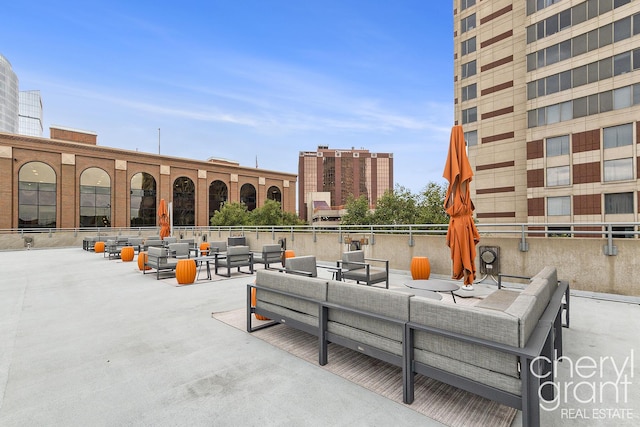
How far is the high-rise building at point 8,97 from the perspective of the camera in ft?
402

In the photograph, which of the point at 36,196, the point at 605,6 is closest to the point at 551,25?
the point at 605,6

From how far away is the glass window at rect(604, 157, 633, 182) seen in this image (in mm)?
22703

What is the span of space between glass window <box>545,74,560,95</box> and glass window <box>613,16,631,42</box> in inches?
160

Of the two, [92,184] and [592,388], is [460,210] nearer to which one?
[592,388]

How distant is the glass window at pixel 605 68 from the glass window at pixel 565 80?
1.90 meters

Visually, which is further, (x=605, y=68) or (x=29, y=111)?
(x=29, y=111)

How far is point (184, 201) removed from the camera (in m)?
45.3

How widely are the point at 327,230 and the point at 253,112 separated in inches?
4154

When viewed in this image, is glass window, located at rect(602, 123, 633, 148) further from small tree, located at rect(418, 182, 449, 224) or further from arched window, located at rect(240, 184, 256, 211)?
arched window, located at rect(240, 184, 256, 211)

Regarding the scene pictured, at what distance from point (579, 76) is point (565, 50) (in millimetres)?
2726

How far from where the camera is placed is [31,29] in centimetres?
6325

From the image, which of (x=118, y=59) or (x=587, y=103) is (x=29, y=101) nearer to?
(x=118, y=59)

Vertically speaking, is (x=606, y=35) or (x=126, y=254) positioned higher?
(x=606, y=35)

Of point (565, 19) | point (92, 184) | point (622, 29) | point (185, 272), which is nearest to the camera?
point (185, 272)
